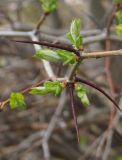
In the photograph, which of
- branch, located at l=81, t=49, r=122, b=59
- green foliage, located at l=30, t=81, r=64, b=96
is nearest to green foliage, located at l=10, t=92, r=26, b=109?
green foliage, located at l=30, t=81, r=64, b=96

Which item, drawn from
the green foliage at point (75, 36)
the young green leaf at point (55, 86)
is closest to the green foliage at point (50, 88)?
the young green leaf at point (55, 86)

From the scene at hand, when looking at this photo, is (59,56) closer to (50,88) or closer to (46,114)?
(50,88)

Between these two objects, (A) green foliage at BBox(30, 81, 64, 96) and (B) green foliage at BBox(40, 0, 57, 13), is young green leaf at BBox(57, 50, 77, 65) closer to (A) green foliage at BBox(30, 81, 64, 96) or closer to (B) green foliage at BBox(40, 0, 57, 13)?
(A) green foliage at BBox(30, 81, 64, 96)

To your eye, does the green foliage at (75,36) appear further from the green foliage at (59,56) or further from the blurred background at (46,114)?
the blurred background at (46,114)

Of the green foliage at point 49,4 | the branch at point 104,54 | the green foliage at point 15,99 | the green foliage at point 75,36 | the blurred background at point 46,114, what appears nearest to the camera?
the branch at point 104,54

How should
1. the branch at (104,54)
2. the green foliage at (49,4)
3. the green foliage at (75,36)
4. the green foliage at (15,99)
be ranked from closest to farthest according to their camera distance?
1. the branch at (104,54)
2. the green foliage at (75,36)
3. the green foliage at (15,99)
4. the green foliage at (49,4)

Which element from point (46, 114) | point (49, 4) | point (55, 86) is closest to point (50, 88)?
point (55, 86)
